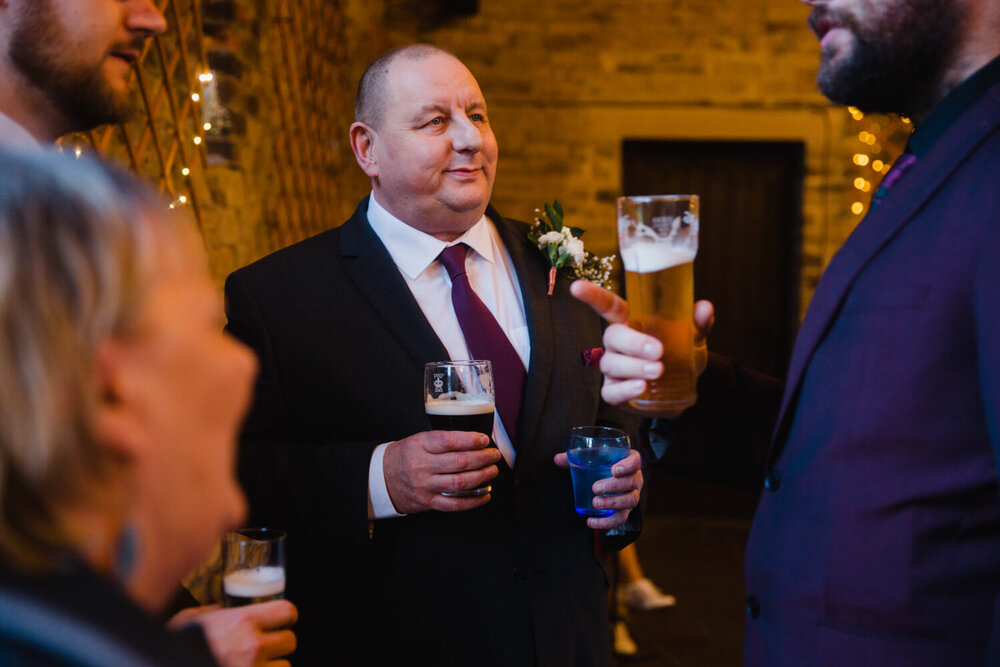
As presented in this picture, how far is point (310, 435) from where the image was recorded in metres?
1.71

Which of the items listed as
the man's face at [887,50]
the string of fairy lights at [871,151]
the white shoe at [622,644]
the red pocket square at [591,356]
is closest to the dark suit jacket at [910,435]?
the man's face at [887,50]

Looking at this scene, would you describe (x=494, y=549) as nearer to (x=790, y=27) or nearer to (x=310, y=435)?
(x=310, y=435)

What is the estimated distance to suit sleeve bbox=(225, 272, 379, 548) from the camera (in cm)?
158

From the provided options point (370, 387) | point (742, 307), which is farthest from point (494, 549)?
point (742, 307)

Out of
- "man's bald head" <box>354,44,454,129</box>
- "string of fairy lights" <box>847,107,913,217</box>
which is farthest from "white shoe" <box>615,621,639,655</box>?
"string of fairy lights" <box>847,107,913,217</box>

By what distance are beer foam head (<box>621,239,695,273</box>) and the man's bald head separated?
956mm

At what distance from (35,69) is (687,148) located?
5312 mm

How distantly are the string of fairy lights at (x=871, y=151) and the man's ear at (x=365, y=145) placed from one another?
16.0 ft

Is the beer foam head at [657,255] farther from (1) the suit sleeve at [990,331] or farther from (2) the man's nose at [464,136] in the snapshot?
(2) the man's nose at [464,136]

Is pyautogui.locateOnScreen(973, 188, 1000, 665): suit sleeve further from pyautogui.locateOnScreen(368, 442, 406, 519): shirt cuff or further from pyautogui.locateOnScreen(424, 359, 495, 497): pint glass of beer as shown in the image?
pyautogui.locateOnScreen(368, 442, 406, 519): shirt cuff

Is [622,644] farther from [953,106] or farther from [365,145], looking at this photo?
[953,106]

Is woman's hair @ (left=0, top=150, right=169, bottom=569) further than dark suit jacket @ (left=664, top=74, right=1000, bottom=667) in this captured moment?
No

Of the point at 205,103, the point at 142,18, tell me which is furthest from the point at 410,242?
the point at 205,103

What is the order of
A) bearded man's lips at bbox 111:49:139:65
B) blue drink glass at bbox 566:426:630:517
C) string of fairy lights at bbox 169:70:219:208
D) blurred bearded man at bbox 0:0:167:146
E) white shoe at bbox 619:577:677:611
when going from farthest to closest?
white shoe at bbox 619:577:677:611, string of fairy lights at bbox 169:70:219:208, blue drink glass at bbox 566:426:630:517, bearded man's lips at bbox 111:49:139:65, blurred bearded man at bbox 0:0:167:146
